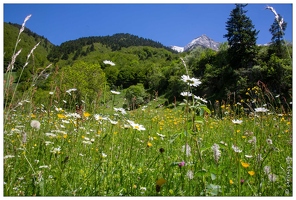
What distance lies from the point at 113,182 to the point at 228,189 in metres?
0.78

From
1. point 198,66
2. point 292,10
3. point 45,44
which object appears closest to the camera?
point 292,10

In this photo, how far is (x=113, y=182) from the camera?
6.13 ft

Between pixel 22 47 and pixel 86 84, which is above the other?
pixel 86 84

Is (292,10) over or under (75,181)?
over

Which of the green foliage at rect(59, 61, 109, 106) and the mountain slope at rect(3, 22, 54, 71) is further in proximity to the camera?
the mountain slope at rect(3, 22, 54, 71)

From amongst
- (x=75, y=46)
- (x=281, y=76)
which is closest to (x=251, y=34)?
(x=281, y=76)

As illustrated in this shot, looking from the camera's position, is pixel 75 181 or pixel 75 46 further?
pixel 75 46

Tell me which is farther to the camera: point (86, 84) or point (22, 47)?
point (86, 84)

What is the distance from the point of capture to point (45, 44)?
14288 centimetres

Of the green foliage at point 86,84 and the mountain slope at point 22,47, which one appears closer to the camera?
the green foliage at point 86,84

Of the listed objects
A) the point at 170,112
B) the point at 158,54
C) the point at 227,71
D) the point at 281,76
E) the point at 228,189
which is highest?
the point at 158,54

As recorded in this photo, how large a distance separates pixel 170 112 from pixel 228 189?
458cm

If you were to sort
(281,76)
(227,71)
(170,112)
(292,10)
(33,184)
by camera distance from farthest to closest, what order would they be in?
1. (227,71)
2. (281,76)
3. (170,112)
4. (292,10)
5. (33,184)

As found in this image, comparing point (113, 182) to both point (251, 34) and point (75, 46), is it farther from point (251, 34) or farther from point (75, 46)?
point (75, 46)
